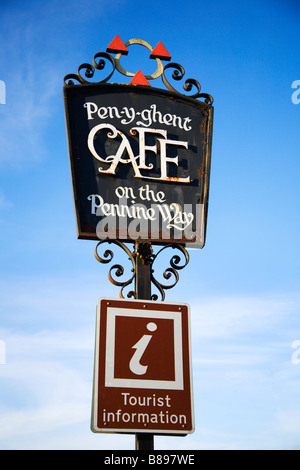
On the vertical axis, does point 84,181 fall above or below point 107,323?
above

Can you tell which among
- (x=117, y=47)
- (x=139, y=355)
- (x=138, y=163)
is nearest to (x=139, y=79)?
(x=117, y=47)

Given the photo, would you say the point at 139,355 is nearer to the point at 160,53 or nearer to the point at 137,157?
the point at 137,157

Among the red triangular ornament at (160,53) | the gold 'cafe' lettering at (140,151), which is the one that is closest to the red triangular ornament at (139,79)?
the red triangular ornament at (160,53)

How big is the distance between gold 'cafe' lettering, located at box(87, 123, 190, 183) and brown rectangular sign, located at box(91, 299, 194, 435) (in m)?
1.30

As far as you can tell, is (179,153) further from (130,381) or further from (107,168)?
(130,381)

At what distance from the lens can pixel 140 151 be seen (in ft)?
15.5

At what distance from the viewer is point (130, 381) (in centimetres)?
362

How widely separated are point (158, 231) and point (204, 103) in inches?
55.4

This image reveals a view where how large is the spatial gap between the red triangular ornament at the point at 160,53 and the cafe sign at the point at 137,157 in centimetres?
10

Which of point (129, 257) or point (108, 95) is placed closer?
point (129, 257)

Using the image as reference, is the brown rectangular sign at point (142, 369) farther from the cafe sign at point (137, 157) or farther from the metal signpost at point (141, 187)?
the cafe sign at point (137, 157)

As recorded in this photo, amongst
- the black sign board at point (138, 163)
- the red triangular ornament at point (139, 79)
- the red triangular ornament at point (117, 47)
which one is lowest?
the black sign board at point (138, 163)

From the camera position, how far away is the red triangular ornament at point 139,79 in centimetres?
496
